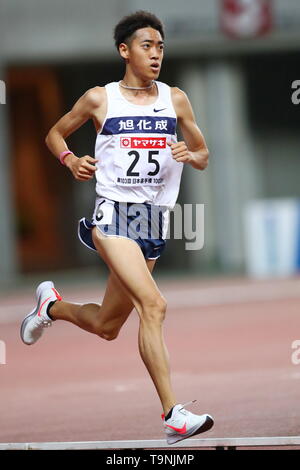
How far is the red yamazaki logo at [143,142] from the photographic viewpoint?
7.59m

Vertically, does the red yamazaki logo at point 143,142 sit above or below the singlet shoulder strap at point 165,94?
below

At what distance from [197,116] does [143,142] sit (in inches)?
678

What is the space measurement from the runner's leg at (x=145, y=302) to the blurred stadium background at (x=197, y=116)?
14.7 metres

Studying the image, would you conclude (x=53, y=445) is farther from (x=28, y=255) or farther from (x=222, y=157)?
(x=28, y=255)

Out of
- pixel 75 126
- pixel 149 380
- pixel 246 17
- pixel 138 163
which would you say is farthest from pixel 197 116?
pixel 138 163

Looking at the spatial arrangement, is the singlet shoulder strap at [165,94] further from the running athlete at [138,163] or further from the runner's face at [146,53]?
the runner's face at [146,53]

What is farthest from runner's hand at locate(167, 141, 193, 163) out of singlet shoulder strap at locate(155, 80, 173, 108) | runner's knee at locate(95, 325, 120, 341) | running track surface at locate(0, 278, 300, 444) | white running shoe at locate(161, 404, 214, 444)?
running track surface at locate(0, 278, 300, 444)

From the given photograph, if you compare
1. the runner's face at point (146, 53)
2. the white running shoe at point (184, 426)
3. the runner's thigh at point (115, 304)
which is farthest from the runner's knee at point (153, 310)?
the runner's face at point (146, 53)

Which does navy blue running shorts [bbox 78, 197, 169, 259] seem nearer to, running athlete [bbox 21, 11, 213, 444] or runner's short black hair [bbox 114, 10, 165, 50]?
running athlete [bbox 21, 11, 213, 444]

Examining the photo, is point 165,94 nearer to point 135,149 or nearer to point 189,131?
point 189,131

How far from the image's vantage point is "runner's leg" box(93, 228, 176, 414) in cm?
736
